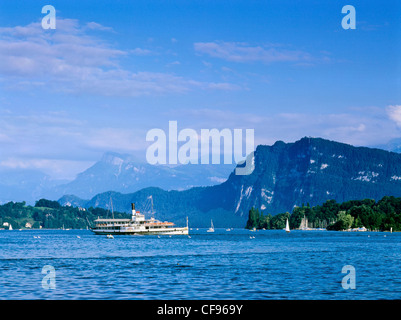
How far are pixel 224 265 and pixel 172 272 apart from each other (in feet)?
51.6

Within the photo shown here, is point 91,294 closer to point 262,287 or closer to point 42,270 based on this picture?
point 262,287

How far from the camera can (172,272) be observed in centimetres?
8619

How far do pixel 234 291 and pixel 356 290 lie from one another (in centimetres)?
1366

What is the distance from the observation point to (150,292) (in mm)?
61844

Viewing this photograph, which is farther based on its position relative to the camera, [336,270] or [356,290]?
[336,270]

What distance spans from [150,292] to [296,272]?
101ft

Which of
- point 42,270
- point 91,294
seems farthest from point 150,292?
point 42,270
